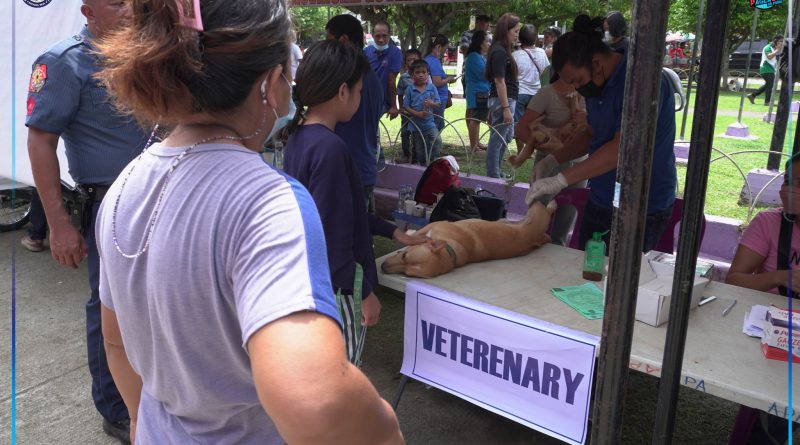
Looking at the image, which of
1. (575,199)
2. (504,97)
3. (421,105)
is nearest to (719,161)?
(504,97)

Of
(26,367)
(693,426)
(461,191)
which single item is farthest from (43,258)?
(693,426)

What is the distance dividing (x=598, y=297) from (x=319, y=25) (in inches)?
1304

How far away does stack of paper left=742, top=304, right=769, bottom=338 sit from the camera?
2.00 metres

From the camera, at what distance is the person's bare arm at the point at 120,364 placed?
1070mm

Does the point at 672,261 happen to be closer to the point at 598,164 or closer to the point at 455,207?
the point at 598,164

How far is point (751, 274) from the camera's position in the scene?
2592 millimetres

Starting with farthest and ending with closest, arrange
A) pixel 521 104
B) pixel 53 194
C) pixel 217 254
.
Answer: pixel 521 104 → pixel 53 194 → pixel 217 254

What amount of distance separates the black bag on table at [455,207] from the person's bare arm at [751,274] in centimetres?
121

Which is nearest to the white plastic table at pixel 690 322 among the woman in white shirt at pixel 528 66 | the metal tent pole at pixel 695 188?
the metal tent pole at pixel 695 188

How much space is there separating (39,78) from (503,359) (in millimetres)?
1956

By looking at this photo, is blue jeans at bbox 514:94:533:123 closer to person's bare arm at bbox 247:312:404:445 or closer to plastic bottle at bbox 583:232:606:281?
plastic bottle at bbox 583:232:606:281

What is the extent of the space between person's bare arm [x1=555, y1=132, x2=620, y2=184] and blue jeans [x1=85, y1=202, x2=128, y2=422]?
2.02m

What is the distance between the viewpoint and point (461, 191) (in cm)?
337

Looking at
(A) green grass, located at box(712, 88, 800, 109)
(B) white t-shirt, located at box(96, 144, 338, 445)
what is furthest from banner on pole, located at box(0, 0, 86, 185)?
(A) green grass, located at box(712, 88, 800, 109)
